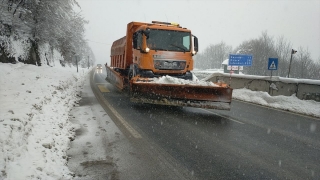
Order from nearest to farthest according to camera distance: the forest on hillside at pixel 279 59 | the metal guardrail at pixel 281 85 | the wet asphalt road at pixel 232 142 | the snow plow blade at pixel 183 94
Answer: the wet asphalt road at pixel 232 142
the snow plow blade at pixel 183 94
the metal guardrail at pixel 281 85
the forest on hillside at pixel 279 59

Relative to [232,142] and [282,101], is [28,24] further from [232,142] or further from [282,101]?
[232,142]

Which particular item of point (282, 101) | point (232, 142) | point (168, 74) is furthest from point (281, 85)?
point (232, 142)

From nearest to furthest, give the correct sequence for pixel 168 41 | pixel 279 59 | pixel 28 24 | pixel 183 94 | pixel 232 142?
1. pixel 232 142
2. pixel 183 94
3. pixel 168 41
4. pixel 28 24
5. pixel 279 59

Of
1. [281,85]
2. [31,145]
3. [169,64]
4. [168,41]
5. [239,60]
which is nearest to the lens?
[31,145]

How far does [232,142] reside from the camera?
4949mm

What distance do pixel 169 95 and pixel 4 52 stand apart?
1669cm

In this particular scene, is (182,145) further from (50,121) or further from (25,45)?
(25,45)

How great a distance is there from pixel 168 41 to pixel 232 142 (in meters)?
5.21

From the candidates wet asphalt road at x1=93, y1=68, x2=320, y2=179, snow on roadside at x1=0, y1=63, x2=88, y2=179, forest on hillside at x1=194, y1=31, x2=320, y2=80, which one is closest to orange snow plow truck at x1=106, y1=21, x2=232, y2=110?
wet asphalt road at x1=93, y1=68, x2=320, y2=179

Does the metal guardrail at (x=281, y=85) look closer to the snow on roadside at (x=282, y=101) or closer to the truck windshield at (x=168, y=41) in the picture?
the snow on roadside at (x=282, y=101)

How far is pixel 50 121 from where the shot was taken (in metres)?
5.33

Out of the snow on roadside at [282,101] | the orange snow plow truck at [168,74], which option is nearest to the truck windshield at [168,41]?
the orange snow plow truck at [168,74]

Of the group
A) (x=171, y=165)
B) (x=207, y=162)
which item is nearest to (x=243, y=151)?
(x=207, y=162)

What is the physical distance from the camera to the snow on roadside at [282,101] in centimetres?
918
